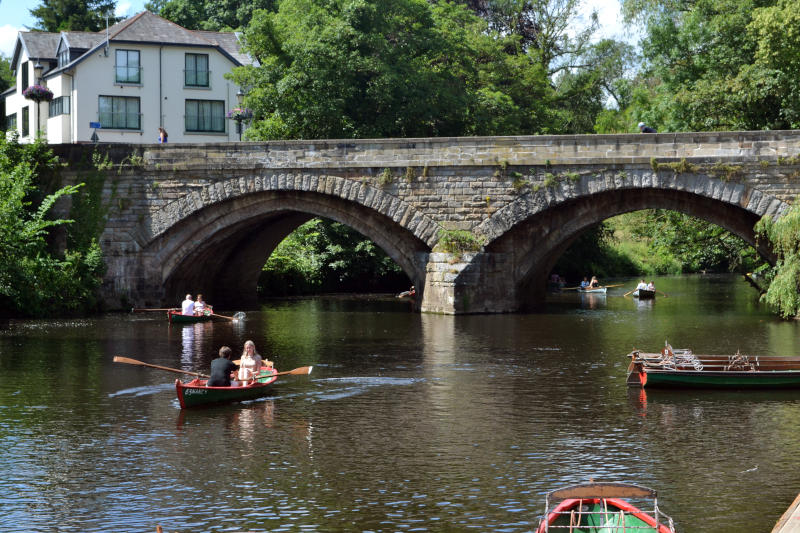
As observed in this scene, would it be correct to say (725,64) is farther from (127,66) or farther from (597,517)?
(597,517)

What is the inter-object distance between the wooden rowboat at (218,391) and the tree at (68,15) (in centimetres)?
4969

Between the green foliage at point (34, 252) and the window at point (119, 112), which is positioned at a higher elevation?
the window at point (119, 112)

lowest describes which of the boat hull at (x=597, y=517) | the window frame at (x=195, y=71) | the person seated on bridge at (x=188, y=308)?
the boat hull at (x=597, y=517)

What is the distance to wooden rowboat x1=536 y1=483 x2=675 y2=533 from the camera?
10422mm

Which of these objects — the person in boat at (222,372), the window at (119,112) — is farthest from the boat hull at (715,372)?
the window at (119,112)

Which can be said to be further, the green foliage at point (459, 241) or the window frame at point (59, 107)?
the window frame at point (59, 107)

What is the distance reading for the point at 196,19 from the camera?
66.1 m

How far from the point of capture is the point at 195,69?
2138 inches

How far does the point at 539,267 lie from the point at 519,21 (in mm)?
29224

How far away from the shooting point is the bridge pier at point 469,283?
31.1 metres

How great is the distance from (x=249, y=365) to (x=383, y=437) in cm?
459

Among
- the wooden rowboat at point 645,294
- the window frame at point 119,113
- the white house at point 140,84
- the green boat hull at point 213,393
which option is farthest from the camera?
the window frame at point 119,113

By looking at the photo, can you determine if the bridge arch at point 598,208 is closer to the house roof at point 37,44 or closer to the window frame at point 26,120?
Answer: the house roof at point 37,44

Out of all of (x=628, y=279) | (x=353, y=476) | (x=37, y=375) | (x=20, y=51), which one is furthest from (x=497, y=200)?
(x=20, y=51)
